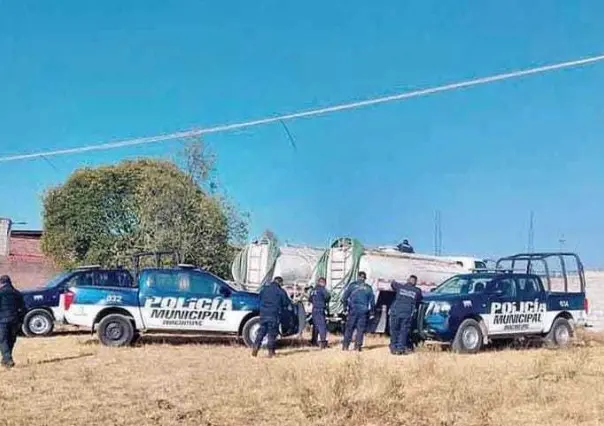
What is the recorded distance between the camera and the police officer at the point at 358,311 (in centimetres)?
1781

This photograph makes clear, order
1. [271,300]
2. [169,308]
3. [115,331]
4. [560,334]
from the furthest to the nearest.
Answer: [560,334] < [169,308] < [115,331] < [271,300]

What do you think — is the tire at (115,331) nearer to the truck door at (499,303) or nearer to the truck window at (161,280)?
the truck window at (161,280)

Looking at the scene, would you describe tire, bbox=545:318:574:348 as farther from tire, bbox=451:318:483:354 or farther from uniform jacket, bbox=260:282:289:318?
uniform jacket, bbox=260:282:289:318

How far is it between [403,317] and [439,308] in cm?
81

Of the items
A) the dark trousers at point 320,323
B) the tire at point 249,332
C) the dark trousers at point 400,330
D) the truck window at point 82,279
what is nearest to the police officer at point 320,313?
the dark trousers at point 320,323

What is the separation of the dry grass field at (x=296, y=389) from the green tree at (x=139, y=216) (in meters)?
13.9

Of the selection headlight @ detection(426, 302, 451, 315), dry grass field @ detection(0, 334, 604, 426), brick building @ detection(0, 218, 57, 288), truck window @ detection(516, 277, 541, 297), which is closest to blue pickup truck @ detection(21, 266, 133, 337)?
dry grass field @ detection(0, 334, 604, 426)

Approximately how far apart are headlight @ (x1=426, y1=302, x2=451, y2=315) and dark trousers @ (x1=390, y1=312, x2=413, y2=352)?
0.48m

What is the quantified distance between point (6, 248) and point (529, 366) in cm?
3066

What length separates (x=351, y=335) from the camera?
18109 mm

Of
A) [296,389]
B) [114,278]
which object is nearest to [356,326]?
[114,278]

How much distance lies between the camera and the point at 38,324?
67.7 ft

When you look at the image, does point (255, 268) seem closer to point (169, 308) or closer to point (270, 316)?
point (169, 308)

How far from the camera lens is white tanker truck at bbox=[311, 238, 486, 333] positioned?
20828 millimetres
